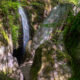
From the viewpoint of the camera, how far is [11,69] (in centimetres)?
730

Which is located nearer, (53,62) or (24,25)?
(53,62)

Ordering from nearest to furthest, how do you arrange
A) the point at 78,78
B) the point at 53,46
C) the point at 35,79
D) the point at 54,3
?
1. the point at 78,78
2. the point at 35,79
3. the point at 53,46
4. the point at 54,3

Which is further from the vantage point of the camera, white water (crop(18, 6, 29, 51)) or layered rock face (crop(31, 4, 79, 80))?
white water (crop(18, 6, 29, 51))

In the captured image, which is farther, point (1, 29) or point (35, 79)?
point (1, 29)

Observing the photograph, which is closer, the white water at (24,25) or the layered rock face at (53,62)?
the layered rock face at (53,62)

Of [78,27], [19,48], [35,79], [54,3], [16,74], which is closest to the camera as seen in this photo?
[78,27]

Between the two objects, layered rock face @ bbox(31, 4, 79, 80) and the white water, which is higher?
layered rock face @ bbox(31, 4, 79, 80)

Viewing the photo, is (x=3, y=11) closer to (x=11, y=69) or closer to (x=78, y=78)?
(x=11, y=69)

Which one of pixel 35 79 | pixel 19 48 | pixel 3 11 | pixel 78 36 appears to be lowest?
pixel 19 48

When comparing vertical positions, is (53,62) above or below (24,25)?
above

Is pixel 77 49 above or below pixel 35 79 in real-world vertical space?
above

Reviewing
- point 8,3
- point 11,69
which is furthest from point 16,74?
point 8,3

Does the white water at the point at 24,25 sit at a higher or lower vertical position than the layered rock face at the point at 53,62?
lower

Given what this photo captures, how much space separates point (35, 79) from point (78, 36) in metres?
2.01
